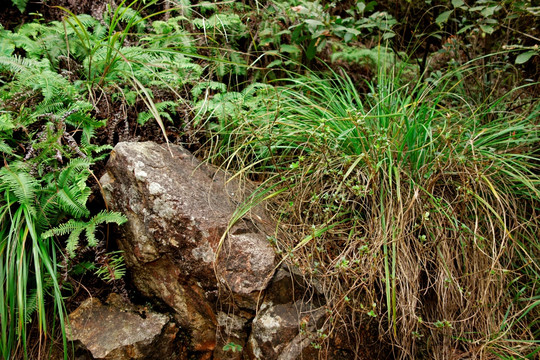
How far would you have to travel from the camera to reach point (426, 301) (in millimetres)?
1986

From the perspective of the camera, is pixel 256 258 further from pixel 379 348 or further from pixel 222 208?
pixel 379 348

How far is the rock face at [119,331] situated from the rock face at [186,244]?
0.10 meters

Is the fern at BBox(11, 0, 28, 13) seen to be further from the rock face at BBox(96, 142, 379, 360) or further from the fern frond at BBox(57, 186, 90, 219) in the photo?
the fern frond at BBox(57, 186, 90, 219)

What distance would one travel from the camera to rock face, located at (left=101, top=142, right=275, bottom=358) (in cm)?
191

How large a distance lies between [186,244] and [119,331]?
1.64ft

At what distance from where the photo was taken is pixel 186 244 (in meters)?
1.98

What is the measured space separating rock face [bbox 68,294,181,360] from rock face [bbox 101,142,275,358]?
10 centimetres

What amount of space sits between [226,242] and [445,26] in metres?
2.91

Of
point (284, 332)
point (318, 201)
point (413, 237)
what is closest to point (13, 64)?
point (318, 201)

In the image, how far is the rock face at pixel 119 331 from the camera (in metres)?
1.86

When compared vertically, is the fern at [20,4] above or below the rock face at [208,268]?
above

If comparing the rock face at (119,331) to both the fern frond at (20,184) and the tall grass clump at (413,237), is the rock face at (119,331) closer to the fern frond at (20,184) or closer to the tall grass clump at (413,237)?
the fern frond at (20,184)

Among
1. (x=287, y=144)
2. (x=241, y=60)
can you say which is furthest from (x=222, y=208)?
(x=241, y=60)

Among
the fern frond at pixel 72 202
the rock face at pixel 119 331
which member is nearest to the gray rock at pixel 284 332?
the rock face at pixel 119 331
